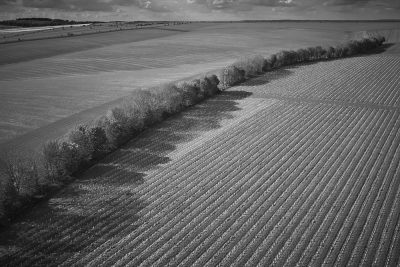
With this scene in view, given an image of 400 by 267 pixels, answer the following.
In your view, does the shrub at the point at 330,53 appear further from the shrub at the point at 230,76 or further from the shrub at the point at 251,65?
the shrub at the point at 230,76

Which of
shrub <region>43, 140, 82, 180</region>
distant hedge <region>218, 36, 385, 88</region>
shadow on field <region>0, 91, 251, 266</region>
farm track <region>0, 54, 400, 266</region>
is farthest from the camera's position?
distant hedge <region>218, 36, 385, 88</region>

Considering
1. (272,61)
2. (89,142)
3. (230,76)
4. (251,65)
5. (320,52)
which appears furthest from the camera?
(320,52)

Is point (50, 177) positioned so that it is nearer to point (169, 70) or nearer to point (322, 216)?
point (322, 216)

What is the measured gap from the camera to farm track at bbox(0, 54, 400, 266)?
32.0 ft

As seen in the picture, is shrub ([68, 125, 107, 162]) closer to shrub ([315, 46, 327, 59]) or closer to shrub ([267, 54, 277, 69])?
shrub ([267, 54, 277, 69])

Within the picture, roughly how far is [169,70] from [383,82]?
1062 inches

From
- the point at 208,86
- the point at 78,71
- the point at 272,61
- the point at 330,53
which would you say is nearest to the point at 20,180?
the point at 208,86

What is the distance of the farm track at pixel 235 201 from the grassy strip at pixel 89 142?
31.1 inches

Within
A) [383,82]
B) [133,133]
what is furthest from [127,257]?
[383,82]

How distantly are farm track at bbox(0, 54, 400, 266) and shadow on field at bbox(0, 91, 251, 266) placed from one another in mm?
41

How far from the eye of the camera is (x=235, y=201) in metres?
12.4

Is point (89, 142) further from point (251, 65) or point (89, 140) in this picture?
point (251, 65)

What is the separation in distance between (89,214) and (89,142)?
5.55 m

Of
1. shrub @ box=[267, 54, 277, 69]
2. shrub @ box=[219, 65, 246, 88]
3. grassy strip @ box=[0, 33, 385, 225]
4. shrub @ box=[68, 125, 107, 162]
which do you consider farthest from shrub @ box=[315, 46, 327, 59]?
shrub @ box=[68, 125, 107, 162]
